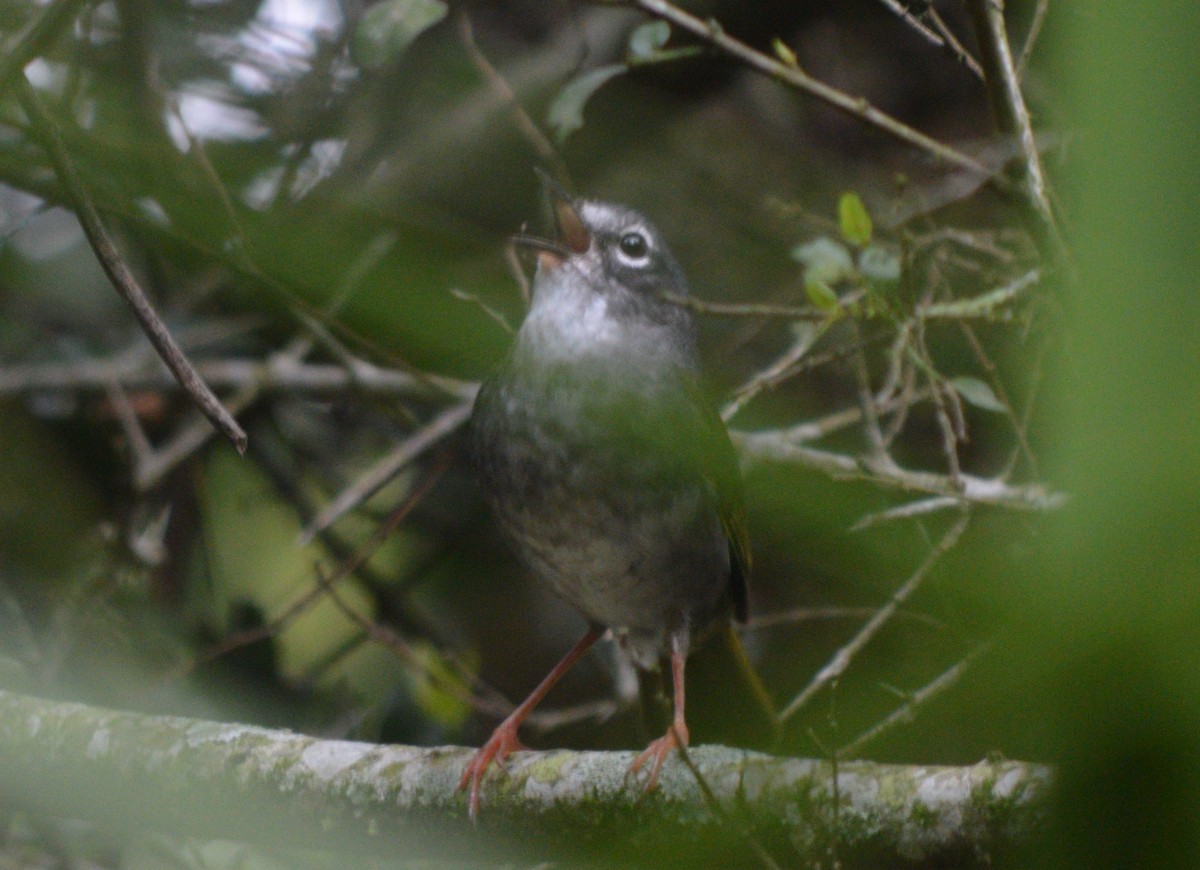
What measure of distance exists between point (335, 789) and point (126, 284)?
135cm

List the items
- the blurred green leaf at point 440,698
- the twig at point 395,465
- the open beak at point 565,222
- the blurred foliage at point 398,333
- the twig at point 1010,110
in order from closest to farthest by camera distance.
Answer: the twig at point 1010,110, the open beak at point 565,222, the blurred foliage at point 398,333, the twig at point 395,465, the blurred green leaf at point 440,698

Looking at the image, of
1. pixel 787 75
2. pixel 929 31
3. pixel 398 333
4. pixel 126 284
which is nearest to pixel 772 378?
pixel 787 75

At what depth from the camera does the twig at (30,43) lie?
5.66 ft

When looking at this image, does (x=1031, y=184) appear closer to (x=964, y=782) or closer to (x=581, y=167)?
(x=964, y=782)

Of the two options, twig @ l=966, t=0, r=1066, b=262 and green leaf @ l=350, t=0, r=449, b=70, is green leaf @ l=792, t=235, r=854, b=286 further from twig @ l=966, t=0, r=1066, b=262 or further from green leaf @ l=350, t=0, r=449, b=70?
green leaf @ l=350, t=0, r=449, b=70

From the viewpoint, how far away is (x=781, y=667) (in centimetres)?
471

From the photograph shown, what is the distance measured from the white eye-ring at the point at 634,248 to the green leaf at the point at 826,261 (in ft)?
1.64

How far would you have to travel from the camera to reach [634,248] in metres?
3.46

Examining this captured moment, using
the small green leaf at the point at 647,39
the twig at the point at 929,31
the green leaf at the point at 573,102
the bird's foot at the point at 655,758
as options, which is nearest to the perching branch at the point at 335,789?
the bird's foot at the point at 655,758

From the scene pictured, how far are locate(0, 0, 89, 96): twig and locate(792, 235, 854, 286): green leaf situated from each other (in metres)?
1.81

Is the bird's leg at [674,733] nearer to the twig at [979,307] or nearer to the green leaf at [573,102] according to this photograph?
the twig at [979,307]

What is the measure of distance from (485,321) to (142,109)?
170 cm

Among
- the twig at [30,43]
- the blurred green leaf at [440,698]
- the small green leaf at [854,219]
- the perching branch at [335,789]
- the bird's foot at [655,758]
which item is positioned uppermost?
the twig at [30,43]

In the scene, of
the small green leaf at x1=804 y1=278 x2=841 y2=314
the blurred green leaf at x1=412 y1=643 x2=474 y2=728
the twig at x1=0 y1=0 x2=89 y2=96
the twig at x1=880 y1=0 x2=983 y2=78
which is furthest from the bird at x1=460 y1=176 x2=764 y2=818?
the twig at x1=0 y1=0 x2=89 y2=96
